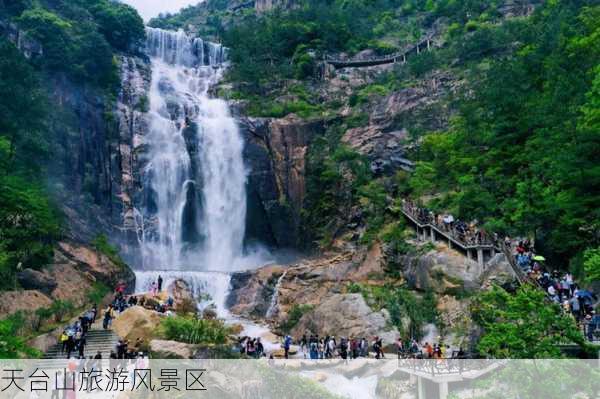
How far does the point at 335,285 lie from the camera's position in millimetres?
30719

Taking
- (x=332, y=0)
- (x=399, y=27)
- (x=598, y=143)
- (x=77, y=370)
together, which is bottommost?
(x=77, y=370)

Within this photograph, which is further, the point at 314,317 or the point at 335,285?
the point at 335,285

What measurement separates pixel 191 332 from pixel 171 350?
2.30 metres

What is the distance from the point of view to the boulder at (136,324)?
2164cm

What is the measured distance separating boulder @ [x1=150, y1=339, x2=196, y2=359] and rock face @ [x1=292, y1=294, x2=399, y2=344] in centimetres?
764

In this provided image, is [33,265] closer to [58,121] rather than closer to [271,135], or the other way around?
[58,121]

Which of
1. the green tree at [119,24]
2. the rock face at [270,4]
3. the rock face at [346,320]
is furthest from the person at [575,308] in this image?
the rock face at [270,4]

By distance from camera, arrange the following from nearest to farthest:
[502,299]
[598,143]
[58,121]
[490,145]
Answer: [502,299], [598,143], [490,145], [58,121]

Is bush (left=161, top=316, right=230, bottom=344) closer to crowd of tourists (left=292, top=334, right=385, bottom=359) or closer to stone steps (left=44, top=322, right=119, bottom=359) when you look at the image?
stone steps (left=44, top=322, right=119, bottom=359)

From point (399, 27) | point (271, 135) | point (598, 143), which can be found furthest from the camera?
point (399, 27)

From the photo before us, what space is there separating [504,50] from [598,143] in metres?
32.5

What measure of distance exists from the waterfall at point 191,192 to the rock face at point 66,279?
8756mm

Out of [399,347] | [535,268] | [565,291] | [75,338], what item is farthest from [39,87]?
[565,291]

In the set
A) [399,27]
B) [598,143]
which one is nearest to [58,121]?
[598,143]
